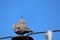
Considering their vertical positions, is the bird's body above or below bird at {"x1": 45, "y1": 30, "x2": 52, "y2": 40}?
above

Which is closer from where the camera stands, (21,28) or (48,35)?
(48,35)

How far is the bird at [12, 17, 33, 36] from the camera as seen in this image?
2.15 metres

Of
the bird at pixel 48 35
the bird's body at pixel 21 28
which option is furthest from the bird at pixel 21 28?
the bird at pixel 48 35

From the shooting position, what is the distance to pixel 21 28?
222 centimetres

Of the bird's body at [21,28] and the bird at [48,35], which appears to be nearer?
the bird at [48,35]

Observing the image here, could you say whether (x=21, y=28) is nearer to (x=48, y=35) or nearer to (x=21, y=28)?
(x=21, y=28)

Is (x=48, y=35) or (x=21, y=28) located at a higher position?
(x=21, y=28)

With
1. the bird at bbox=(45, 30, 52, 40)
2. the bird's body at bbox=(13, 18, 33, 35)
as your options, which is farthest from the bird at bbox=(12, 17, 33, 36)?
the bird at bbox=(45, 30, 52, 40)

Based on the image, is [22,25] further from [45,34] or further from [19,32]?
[45,34]

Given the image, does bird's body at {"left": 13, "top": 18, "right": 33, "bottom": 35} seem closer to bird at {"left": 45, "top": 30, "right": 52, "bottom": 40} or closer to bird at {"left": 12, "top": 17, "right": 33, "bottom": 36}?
bird at {"left": 12, "top": 17, "right": 33, "bottom": 36}

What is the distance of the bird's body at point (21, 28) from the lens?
215cm

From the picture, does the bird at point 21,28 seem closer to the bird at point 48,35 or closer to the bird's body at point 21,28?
the bird's body at point 21,28

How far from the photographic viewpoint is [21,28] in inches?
87.3

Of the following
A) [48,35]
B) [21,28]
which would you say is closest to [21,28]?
[21,28]
